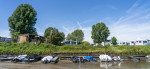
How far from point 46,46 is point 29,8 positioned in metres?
31.1

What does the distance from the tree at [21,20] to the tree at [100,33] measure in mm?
37305

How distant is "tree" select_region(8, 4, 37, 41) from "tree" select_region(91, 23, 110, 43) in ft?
122

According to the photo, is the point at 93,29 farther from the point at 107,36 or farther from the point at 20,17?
the point at 20,17

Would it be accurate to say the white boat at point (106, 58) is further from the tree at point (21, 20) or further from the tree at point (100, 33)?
the tree at point (21, 20)

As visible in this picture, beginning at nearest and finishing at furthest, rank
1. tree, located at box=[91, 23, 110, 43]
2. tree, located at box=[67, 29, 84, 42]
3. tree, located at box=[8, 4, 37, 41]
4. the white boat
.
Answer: the white boat
tree, located at box=[8, 4, 37, 41]
tree, located at box=[91, 23, 110, 43]
tree, located at box=[67, 29, 84, 42]

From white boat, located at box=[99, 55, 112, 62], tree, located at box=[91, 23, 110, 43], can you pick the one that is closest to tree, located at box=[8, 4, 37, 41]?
tree, located at box=[91, 23, 110, 43]

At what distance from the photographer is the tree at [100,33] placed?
209 ft

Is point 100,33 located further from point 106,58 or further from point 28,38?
point 28,38

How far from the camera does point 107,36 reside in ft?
213

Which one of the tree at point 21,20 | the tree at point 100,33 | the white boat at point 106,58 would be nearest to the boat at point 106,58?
the white boat at point 106,58

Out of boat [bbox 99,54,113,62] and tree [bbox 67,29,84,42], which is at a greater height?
tree [bbox 67,29,84,42]

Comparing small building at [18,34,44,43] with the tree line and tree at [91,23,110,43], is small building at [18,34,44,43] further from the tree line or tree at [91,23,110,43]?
tree at [91,23,110,43]

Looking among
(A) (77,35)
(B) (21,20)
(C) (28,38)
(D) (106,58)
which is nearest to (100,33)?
(D) (106,58)

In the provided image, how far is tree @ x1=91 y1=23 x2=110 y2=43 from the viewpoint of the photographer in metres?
63.7
